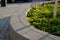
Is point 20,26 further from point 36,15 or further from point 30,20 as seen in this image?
point 36,15

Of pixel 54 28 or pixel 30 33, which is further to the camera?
pixel 54 28

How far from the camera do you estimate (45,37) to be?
144 inches

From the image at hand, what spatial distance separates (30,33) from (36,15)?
1.62 m

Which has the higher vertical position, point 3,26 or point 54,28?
point 54,28

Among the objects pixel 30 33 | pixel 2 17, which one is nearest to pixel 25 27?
pixel 30 33

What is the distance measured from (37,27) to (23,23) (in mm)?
407

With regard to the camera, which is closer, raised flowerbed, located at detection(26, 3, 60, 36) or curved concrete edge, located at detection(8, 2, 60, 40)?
curved concrete edge, located at detection(8, 2, 60, 40)

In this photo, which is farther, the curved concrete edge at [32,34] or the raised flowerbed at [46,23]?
the raised flowerbed at [46,23]

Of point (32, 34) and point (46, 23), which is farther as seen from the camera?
point (46, 23)

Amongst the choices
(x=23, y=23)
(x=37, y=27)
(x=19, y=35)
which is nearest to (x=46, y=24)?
(x=37, y=27)

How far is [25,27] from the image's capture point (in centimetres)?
434

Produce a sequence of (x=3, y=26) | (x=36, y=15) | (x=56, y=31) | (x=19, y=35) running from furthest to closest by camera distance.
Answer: (x=3, y=26) < (x=36, y=15) < (x=56, y=31) < (x=19, y=35)

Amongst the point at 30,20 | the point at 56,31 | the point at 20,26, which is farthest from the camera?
the point at 30,20

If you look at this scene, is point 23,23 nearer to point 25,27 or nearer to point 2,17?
point 25,27
